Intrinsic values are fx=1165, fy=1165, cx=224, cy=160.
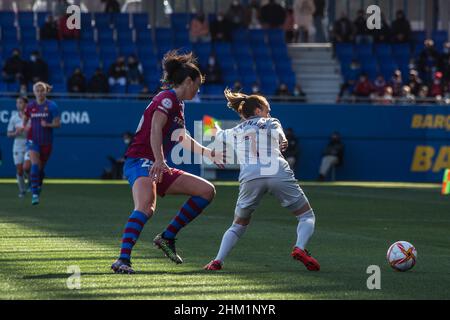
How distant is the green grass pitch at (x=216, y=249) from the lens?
965 centimetres

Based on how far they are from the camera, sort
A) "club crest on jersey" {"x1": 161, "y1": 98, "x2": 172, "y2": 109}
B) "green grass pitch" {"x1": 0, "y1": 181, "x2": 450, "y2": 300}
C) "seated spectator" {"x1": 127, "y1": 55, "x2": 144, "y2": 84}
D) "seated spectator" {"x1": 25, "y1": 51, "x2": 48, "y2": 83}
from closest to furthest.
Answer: "green grass pitch" {"x1": 0, "y1": 181, "x2": 450, "y2": 300}, "club crest on jersey" {"x1": 161, "y1": 98, "x2": 172, "y2": 109}, "seated spectator" {"x1": 25, "y1": 51, "x2": 48, "y2": 83}, "seated spectator" {"x1": 127, "y1": 55, "x2": 144, "y2": 84}

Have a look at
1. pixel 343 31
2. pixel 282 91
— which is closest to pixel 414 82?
pixel 343 31

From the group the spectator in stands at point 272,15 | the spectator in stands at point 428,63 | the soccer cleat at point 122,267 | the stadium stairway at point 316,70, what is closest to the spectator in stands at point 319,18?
the stadium stairway at point 316,70

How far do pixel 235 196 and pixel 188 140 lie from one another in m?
14.2

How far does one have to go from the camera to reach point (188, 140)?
11.7 metres

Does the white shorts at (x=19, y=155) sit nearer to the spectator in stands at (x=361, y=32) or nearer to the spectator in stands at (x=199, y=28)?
the spectator in stands at (x=199, y=28)

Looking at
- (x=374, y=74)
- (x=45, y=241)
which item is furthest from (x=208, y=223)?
(x=374, y=74)

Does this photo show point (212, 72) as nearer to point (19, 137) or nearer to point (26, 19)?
point (26, 19)

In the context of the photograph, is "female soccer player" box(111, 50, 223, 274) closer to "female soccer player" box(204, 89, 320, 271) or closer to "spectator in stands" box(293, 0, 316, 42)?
"female soccer player" box(204, 89, 320, 271)

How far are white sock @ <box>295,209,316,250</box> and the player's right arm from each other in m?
1.51

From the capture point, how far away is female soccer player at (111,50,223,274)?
35.8 feet

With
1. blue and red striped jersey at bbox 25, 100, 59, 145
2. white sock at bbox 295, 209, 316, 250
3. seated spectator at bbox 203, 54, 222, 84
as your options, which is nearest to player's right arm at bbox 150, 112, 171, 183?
white sock at bbox 295, 209, 316, 250

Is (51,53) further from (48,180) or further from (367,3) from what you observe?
(367,3)
